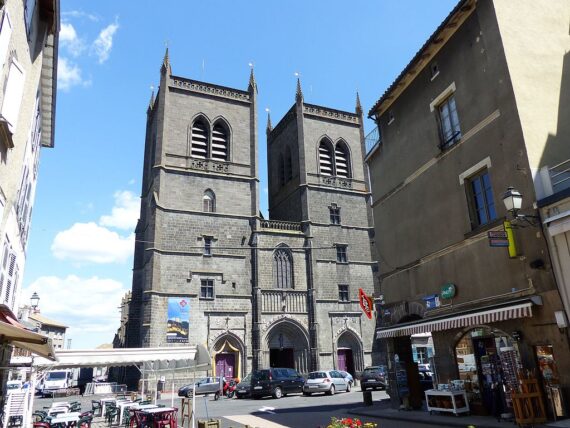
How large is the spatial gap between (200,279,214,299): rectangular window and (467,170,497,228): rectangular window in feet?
71.8

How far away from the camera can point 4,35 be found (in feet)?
21.8

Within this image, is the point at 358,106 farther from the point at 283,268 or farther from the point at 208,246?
the point at 208,246

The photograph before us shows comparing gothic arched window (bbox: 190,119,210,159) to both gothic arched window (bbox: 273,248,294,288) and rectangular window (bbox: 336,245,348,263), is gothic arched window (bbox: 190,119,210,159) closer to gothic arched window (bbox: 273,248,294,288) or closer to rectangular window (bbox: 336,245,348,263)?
gothic arched window (bbox: 273,248,294,288)

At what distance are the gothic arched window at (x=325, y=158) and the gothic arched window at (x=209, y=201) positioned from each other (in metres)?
9.97

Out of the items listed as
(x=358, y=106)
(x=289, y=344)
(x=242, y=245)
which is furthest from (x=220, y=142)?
(x=289, y=344)

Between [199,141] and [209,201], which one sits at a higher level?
[199,141]

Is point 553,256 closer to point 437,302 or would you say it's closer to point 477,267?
point 477,267

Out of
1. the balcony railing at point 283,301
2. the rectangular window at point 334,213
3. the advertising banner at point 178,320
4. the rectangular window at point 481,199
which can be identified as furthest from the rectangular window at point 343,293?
the rectangular window at point 481,199

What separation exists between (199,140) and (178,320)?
552 inches

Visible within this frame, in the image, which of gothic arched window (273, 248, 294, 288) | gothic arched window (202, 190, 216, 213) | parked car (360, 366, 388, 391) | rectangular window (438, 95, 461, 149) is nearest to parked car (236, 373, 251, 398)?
parked car (360, 366, 388, 391)

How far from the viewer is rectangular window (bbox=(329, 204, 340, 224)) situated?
119 feet

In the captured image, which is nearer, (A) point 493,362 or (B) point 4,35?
(B) point 4,35

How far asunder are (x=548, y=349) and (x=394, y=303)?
6.10 m

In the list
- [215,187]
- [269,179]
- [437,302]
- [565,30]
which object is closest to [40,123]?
[437,302]
